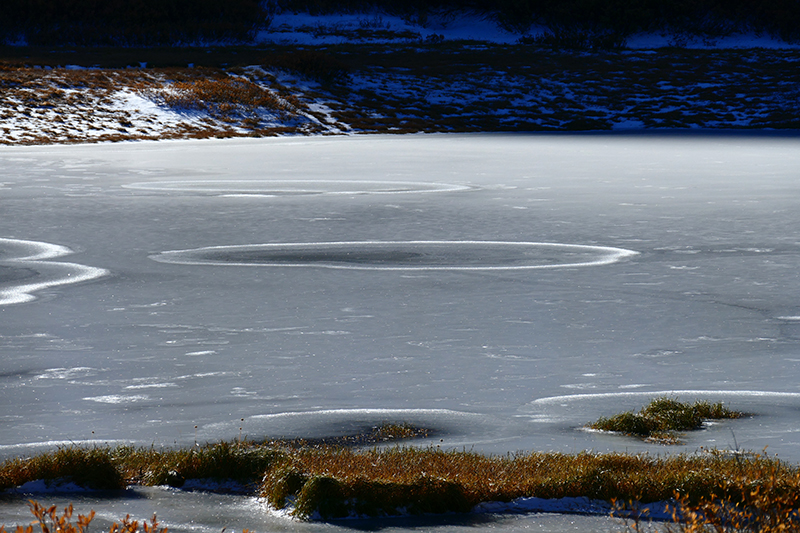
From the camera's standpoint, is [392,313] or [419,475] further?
[392,313]

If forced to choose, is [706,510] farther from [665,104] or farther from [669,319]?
[665,104]

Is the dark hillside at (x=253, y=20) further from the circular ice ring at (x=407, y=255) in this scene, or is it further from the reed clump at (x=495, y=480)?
the reed clump at (x=495, y=480)

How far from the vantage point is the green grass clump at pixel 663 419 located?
6148 millimetres

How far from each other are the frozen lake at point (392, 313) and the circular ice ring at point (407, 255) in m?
0.06

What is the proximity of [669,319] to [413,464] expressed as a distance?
13.8 ft

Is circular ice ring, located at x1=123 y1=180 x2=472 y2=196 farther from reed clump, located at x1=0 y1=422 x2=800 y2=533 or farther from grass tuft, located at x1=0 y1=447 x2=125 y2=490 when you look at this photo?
grass tuft, located at x1=0 y1=447 x2=125 y2=490

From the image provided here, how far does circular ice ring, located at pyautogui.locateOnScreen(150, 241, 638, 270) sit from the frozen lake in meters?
0.06

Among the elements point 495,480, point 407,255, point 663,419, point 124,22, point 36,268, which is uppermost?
point 124,22

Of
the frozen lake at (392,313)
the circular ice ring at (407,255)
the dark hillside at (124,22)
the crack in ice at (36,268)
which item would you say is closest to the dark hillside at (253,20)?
the dark hillside at (124,22)

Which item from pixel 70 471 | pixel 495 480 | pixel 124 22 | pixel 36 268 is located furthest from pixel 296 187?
pixel 124 22

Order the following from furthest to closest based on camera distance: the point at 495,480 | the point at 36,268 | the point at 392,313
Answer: the point at 36,268 → the point at 392,313 → the point at 495,480

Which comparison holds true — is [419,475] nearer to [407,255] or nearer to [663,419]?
[663,419]

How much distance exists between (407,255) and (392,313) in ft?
10.4

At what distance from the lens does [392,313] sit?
920 centimetres
